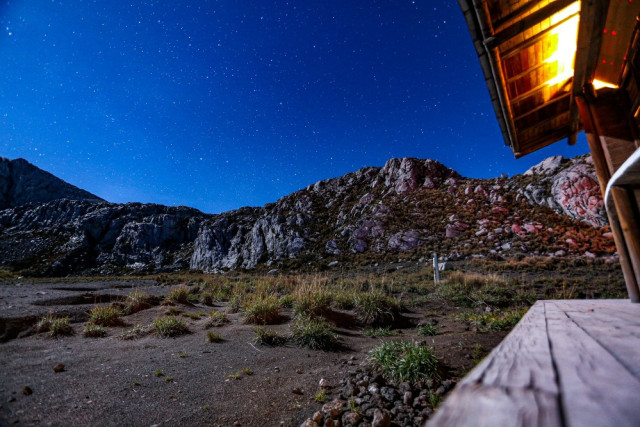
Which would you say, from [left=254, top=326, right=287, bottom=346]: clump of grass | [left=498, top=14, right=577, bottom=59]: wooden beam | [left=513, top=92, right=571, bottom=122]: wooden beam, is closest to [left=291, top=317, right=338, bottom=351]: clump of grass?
[left=254, top=326, right=287, bottom=346]: clump of grass

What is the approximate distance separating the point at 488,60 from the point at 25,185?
5299 inches

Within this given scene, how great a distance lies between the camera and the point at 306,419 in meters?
2.74

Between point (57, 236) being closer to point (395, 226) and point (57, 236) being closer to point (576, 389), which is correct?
point (395, 226)

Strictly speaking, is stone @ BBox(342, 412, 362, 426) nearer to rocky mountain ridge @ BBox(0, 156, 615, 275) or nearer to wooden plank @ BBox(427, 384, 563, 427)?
wooden plank @ BBox(427, 384, 563, 427)

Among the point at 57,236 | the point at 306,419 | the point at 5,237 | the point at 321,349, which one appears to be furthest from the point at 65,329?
the point at 5,237

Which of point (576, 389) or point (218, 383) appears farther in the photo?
point (218, 383)

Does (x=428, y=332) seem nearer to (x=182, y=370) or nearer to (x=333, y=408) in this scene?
(x=333, y=408)

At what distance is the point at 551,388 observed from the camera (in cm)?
55

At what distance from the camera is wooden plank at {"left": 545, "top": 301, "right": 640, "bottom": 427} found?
413mm

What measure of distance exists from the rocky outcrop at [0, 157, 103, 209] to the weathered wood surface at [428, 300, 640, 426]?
413 ft

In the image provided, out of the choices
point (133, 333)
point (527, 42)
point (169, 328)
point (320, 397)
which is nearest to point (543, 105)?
point (527, 42)

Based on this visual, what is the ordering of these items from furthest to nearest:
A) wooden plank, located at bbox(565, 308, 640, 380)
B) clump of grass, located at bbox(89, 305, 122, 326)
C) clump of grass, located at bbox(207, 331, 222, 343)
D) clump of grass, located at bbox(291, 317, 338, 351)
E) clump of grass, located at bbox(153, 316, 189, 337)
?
clump of grass, located at bbox(89, 305, 122, 326) → clump of grass, located at bbox(153, 316, 189, 337) → clump of grass, located at bbox(207, 331, 222, 343) → clump of grass, located at bbox(291, 317, 338, 351) → wooden plank, located at bbox(565, 308, 640, 380)

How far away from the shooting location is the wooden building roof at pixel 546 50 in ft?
10.4

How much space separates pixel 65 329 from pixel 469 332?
8389 mm
